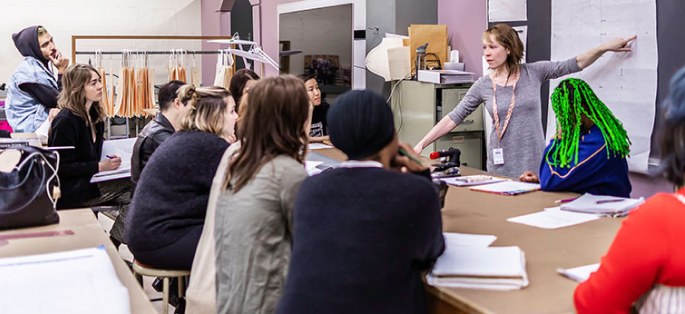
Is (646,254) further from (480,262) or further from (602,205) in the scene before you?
(602,205)

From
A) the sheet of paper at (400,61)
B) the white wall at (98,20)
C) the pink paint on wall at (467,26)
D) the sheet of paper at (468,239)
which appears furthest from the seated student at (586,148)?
the white wall at (98,20)

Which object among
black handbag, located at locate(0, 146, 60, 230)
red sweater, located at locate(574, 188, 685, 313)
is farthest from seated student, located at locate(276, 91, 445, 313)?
black handbag, located at locate(0, 146, 60, 230)

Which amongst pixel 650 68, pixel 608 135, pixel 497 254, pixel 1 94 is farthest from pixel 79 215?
pixel 1 94

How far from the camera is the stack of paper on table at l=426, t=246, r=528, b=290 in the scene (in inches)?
68.1

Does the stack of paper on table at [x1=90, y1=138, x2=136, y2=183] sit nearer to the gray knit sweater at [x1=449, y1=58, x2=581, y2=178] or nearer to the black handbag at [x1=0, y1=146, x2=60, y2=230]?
the black handbag at [x1=0, y1=146, x2=60, y2=230]

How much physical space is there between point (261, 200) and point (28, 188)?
89cm

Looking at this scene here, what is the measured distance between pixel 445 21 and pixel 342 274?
4.04 metres

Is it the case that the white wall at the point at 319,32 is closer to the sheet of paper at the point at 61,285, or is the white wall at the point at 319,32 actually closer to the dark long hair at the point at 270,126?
the dark long hair at the point at 270,126

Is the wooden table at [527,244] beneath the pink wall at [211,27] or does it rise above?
beneath

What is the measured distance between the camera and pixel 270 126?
6.67ft

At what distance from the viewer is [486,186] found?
9.74ft

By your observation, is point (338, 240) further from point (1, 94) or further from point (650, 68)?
point (1, 94)

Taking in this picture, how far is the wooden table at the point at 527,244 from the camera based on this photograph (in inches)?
64.6

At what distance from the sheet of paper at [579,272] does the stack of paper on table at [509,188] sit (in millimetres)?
962
